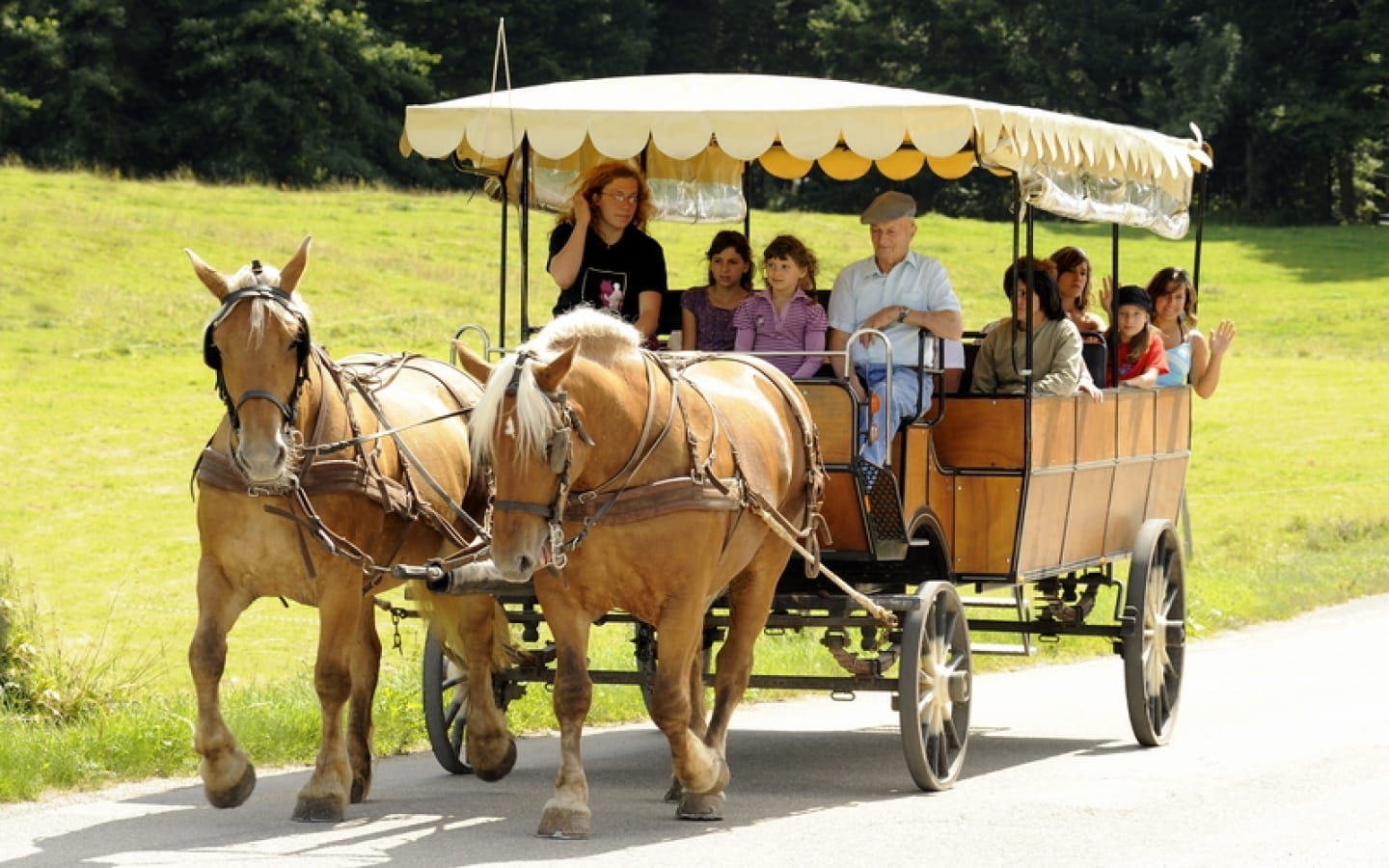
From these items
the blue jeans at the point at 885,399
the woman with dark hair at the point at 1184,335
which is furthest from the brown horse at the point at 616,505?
the woman with dark hair at the point at 1184,335

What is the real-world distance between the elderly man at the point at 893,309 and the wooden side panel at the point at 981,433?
0.22 meters

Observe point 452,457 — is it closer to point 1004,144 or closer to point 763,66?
point 1004,144

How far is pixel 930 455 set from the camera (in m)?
9.52

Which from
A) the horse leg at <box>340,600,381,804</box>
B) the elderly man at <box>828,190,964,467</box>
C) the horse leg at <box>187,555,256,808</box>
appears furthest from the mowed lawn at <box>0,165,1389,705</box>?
the elderly man at <box>828,190,964,467</box>

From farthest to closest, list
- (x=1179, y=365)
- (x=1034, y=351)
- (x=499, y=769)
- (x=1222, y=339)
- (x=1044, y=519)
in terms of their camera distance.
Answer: (x=1222, y=339) → (x=1179, y=365) → (x=1034, y=351) → (x=1044, y=519) → (x=499, y=769)

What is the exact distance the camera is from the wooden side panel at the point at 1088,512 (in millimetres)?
10273

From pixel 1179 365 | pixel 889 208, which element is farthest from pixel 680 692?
pixel 1179 365

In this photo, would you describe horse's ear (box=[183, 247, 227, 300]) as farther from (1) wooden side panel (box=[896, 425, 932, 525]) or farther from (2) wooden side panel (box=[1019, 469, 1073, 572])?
(2) wooden side panel (box=[1019, 469, 1073, 572])

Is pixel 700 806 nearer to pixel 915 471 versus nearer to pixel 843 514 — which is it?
pixel 843 514

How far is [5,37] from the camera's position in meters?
52.3

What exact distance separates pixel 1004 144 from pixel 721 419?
1.62 meters

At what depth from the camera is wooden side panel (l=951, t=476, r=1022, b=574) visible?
31.3 ft

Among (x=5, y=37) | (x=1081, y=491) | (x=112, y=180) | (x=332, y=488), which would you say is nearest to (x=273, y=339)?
(x=332, y=488)

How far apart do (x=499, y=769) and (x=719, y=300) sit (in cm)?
228
